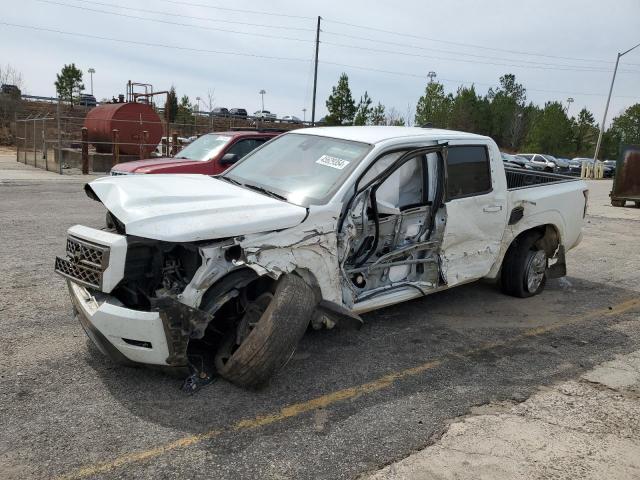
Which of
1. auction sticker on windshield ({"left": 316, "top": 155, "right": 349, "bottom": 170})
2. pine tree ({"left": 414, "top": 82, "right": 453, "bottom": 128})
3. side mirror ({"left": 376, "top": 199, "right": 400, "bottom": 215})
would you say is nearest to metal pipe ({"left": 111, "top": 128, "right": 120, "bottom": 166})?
auction sticker on windshield ({"left": 316, "top": 155, "right": 349, "bottom": 170})

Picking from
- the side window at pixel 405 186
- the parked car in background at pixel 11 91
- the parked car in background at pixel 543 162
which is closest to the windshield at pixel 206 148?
the side window at pixel 405 186

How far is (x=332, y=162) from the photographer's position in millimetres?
4363

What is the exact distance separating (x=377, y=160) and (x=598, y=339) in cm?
275

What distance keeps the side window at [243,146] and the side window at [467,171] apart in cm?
559

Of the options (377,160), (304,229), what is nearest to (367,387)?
(304,229)

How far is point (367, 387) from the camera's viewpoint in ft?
12.1

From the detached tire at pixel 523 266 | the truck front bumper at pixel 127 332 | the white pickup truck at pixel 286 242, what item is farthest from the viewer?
the detached tire at pixel 523 266

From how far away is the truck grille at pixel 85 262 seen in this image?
3.29 meters

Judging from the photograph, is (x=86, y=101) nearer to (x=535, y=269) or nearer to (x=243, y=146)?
(x=243, y=146)

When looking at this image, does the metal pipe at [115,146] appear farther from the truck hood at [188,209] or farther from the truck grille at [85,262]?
the truck grille at [85,262]

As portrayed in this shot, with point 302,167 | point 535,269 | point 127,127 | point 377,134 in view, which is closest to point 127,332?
point 302,167

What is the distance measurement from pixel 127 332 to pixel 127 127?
18381mm

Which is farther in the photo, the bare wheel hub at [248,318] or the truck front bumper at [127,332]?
the bare wheel hub at [248,318]

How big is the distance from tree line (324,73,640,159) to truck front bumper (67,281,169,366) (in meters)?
38.3
